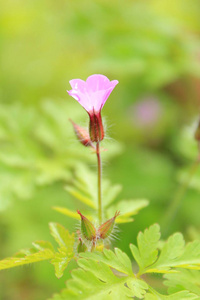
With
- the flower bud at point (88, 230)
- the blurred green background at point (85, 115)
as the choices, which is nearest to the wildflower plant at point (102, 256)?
the flower bud at point (88, 230)

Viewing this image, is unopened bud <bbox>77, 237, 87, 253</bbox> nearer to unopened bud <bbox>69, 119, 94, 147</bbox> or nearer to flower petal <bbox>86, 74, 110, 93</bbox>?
unopened bud <bbox>69, 119, 94, 147</bbox>

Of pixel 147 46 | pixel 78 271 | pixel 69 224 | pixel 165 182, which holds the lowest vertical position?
pixel 78 271

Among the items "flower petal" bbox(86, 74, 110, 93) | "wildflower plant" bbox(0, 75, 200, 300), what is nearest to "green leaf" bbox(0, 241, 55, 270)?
"wildflower plant" bbox(0, 75, 200, 300)

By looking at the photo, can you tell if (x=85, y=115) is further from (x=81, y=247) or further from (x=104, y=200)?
Result: (x=81, y=247)

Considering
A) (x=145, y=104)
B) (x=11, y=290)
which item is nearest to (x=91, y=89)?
(x=11, y=290)

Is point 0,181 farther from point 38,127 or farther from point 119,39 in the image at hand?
point 119,39

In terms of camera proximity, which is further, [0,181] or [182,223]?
[182,223]
